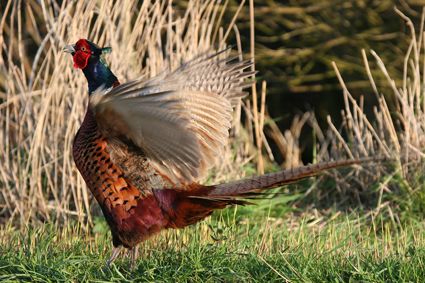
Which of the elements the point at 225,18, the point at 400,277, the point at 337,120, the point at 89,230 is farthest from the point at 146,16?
the point at 337,120

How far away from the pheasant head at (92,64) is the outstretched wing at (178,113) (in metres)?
0.10

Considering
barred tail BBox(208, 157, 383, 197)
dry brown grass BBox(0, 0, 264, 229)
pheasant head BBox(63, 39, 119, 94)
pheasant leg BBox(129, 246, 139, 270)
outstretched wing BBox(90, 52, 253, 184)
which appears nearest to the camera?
outstretched wing BBox(90, 52, 253, 184)

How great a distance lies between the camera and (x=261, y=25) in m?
9.37

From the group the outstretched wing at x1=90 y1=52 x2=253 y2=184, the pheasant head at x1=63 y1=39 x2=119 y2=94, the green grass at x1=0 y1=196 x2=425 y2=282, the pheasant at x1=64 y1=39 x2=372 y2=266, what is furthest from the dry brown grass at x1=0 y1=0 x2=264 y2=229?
the outstretched wing at x1=90 y1=52 x2=253 y2=184

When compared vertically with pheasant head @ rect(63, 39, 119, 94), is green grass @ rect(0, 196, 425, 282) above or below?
below

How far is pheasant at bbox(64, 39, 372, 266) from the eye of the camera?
388 centimetres

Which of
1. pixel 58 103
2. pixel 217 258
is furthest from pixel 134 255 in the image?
pixel 58 103

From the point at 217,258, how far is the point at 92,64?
1184mm

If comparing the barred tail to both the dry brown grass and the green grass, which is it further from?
the dry brown grass

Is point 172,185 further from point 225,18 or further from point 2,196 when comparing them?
point 225,18

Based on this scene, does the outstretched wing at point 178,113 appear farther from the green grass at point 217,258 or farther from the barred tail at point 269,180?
the green grass at point 217,258

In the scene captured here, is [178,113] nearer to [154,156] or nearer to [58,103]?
[154,156]

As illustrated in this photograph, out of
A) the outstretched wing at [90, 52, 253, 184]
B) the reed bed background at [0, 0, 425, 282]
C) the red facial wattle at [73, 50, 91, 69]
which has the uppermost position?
the red facial wattle at [73, 50, 91, 69]

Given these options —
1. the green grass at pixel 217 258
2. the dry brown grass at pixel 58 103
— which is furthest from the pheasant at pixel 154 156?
the dry brown grass at pixel 58 103
